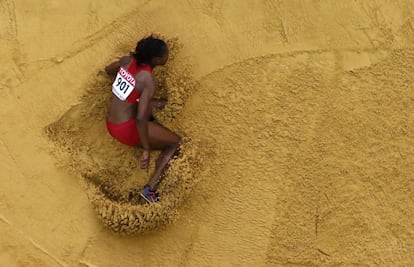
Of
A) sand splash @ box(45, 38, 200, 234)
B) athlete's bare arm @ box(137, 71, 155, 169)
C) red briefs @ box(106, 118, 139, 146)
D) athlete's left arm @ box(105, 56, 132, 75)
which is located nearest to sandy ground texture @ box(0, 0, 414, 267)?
sand splash @ box(45, 38, 200, 234)

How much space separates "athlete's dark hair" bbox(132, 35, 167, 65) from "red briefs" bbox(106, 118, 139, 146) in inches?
18.4

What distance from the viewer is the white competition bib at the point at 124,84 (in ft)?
14.5

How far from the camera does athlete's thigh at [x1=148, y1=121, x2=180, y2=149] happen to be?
15.0ft

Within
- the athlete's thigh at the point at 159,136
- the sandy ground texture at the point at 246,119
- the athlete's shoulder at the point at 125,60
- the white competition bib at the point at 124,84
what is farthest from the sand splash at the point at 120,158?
the white competition bib at the point at 124,84

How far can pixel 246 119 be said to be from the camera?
15.8 feet

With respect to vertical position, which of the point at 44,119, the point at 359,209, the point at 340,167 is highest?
the point at 44,119

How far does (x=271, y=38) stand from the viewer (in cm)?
482

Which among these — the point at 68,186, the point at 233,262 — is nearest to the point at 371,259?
the point at 233,262

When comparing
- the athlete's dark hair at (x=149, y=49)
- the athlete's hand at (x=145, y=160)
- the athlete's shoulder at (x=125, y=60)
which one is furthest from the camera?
the athlete's hand at (x=145, y=160)

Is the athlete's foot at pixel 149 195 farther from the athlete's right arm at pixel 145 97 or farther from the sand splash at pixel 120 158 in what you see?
the athlete's right arm at pixel 145 97

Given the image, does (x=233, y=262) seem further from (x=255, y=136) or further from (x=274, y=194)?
(x=255, y=136)

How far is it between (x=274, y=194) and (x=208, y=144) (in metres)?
0.62

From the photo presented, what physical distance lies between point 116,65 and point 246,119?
105cm

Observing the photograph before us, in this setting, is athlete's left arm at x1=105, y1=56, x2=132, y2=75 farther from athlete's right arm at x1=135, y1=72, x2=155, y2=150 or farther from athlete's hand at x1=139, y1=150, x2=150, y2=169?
athlete's hand at x1=139, y1=150, x2=150, y2=169
